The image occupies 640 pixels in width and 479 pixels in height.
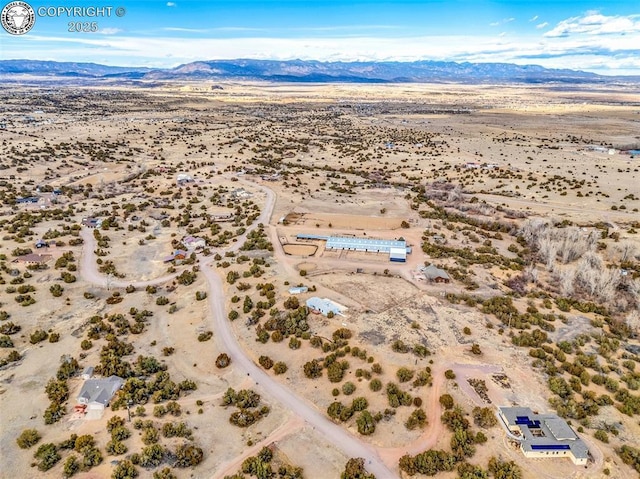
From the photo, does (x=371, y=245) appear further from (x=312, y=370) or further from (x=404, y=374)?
(x=312, y=370)

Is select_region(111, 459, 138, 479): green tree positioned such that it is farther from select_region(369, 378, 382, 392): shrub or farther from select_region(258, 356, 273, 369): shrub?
select_region(369, 378, 382, 392): shrub

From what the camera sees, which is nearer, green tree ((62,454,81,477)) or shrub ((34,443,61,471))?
green tree ((62,454,81,477))

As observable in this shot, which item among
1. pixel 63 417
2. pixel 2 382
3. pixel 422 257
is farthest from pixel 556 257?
pixel 2 382

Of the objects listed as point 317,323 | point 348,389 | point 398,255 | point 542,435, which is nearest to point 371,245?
point 398,255

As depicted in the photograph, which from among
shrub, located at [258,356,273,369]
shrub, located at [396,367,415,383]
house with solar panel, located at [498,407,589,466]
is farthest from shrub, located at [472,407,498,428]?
shrub, located at [258,356,273,369]

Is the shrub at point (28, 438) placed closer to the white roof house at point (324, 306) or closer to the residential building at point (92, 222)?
the white roof house at point (324, 306)

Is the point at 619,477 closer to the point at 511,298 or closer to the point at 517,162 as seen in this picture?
the point at 511,298
